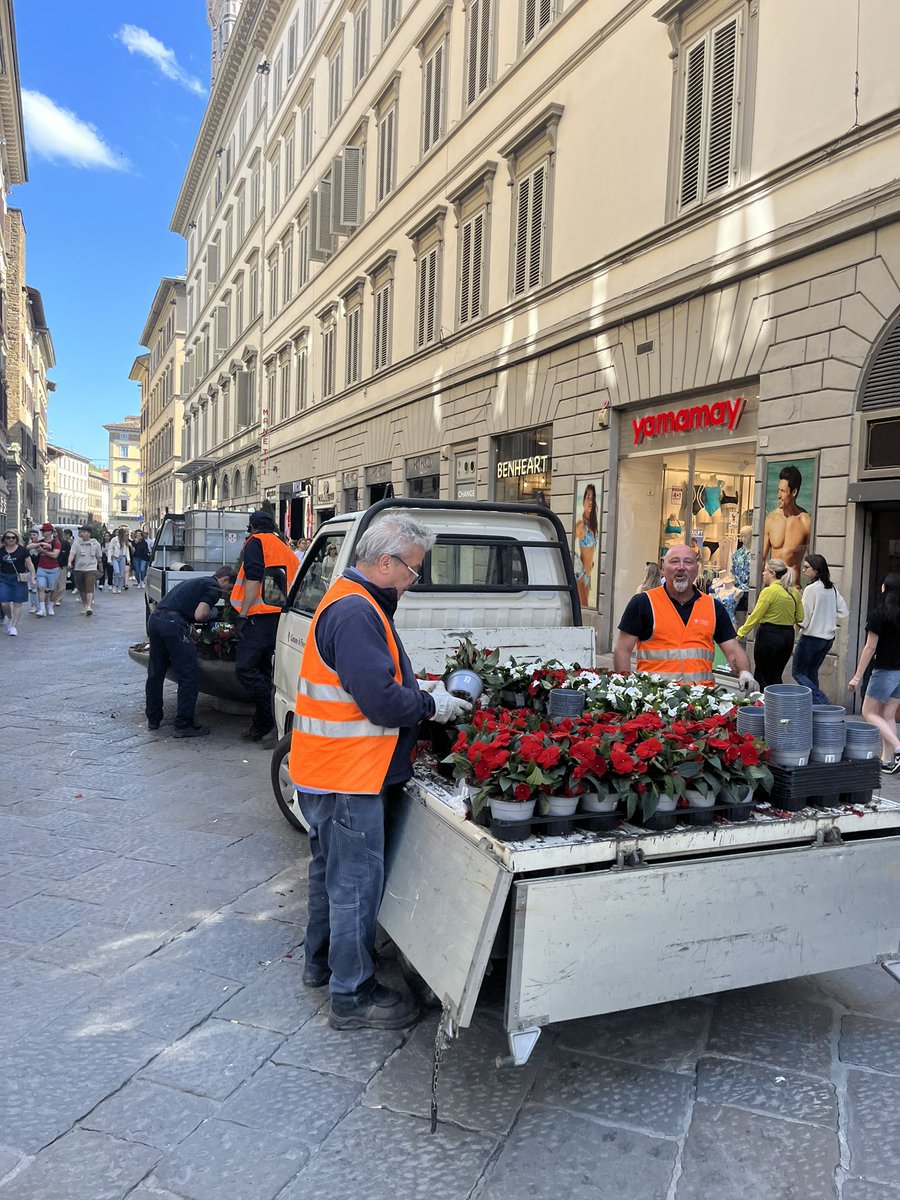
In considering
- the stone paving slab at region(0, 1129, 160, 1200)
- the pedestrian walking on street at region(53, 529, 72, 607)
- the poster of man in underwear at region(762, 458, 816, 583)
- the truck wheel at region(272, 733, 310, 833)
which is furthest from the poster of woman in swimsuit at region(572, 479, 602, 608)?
the pedestrian walking on street at region(53, 529, 72, 607)

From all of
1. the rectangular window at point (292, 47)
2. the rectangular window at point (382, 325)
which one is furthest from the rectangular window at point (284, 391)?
the rectangular window at point (292, 47)

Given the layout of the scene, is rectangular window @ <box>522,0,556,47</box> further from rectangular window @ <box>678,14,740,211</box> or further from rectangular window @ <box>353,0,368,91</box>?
rectangular window @ <box>353,0,368,91</box>

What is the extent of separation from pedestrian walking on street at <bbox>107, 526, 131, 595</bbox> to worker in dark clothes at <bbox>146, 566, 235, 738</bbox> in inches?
839

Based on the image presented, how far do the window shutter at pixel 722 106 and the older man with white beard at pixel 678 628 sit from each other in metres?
7.32

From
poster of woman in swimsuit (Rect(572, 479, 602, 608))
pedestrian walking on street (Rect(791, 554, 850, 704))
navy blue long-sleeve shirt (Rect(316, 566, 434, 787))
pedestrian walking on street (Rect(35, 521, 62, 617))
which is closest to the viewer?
navy blue long-sleeve shirt (Rect(316, 566, 434, 787))

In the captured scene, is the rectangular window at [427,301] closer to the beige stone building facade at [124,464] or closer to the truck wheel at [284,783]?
the truck wheel at [284,783]

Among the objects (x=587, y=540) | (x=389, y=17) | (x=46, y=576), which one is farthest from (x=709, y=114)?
(x=46, y=576)

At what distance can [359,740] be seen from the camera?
297cm

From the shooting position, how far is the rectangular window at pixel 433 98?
696 inches

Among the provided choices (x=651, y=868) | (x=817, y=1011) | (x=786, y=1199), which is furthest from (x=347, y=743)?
(x=817, y=1011)

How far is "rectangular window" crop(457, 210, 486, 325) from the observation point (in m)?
16.2

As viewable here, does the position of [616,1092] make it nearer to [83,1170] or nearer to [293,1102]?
[293,1102]

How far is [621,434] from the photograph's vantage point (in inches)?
493

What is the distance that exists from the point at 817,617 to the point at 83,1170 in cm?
744
